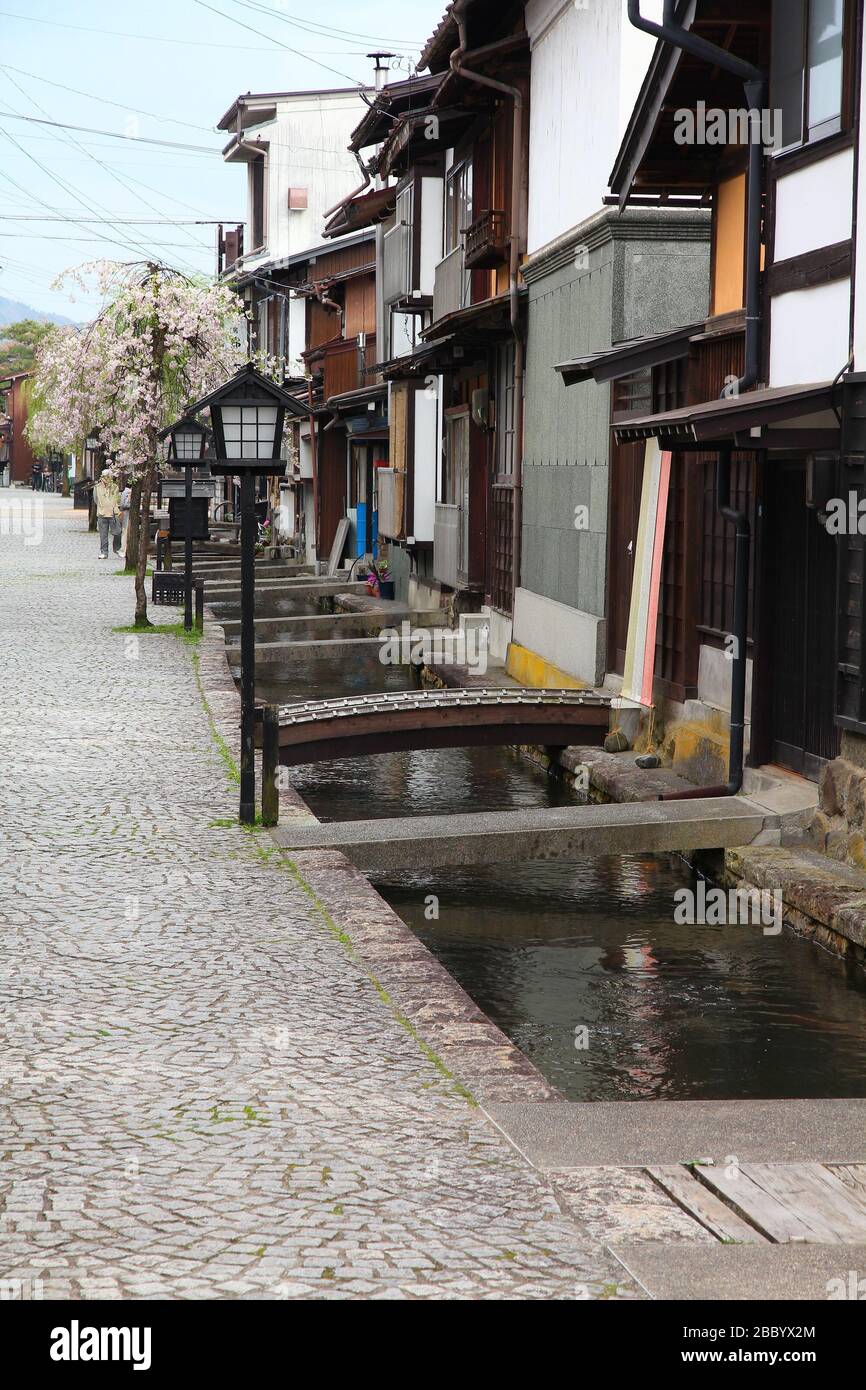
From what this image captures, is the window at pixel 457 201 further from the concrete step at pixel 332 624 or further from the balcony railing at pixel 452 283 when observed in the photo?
the concrete step at pixel 332 624

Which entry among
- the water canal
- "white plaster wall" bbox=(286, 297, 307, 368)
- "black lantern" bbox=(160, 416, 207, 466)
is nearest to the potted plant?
"black lantern" bbox=(160, 416, 207, 466)

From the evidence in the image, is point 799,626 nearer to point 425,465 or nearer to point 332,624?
point 332,624

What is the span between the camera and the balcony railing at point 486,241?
2053cm

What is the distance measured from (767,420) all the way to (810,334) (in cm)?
129

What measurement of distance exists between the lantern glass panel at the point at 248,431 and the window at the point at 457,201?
507 inches

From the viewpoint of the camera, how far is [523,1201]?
4.83m

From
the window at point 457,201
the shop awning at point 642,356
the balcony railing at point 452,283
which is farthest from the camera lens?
the window at point 457,201

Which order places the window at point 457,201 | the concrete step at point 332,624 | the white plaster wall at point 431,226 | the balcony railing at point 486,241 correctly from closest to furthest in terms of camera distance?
1. the balcony railing at point 486,241
2. the window at point 457,201
3. the concrete step at point 332,624
4. the white plaster wall at point 431,226

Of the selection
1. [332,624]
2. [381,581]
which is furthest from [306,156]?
[332,624]

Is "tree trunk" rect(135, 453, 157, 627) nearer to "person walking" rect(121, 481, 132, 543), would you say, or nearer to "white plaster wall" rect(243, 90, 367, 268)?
"person walking" rect(121, 481, 132, 543)

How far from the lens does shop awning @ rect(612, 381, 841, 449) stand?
30.6 ft

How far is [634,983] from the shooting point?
8.95 metres

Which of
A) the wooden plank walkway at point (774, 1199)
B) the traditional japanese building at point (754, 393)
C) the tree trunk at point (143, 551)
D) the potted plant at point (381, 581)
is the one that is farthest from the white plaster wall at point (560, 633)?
Result: the potted plant at point (381, 581)

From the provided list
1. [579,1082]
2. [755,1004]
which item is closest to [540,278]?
[755,1004]
